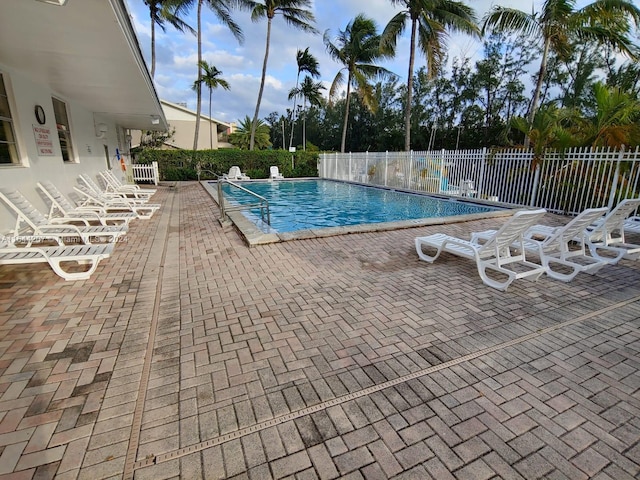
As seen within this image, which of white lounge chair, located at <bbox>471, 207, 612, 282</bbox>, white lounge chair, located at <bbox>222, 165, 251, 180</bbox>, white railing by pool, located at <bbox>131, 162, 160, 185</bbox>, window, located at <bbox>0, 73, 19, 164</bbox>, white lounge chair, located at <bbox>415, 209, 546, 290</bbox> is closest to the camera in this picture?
white lounge chair, located at <bbox>415, 209, 546, 290</bbox>

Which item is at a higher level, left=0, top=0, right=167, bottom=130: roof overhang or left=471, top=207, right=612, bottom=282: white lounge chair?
left=0, top=0, right=167, bottom=130: roof overhang

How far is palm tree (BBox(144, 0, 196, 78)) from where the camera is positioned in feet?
62.1

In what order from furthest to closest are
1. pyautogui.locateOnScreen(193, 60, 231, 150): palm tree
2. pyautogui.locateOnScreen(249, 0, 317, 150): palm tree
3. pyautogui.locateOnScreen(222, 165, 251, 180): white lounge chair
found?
pyautogui.locateOnScreen(193, 60, 231, 150): palm tree < pyautogui.locateOnScreen(249, 0, 317, 150): palm tree < pyautogui.locateOnScreen(222, 165, 251, 180): white lounge chair

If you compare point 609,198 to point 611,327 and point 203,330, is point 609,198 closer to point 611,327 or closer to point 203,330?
point 611,327

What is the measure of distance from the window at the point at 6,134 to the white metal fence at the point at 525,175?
11595 mm

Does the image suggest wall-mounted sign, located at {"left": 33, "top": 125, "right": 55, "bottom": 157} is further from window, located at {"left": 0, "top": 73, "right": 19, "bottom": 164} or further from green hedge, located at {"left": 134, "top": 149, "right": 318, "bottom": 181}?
green hedge, located at {"left": 134, "top": 149, "right": 318, "bottom": 181}

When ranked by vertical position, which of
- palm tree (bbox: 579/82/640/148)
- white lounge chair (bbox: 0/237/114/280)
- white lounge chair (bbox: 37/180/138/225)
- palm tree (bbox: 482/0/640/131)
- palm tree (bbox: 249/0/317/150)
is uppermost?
palm tree (bbox: 249/0/317/150)

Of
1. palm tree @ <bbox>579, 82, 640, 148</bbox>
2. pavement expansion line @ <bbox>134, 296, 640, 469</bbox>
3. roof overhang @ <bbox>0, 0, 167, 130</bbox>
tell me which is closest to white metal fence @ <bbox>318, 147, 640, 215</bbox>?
palm tree @ <bbox>579, 82, 640, 148</bbox>

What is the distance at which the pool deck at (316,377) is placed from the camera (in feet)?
5.50

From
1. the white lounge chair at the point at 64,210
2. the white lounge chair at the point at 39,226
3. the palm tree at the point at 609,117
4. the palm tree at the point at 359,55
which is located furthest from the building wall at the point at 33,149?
the palm tree at the point at 359,55

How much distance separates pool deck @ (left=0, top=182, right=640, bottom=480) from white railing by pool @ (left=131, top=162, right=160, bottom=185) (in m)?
13.7

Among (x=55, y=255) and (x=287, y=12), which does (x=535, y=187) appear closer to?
(x=55, y=255)

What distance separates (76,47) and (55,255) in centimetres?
285

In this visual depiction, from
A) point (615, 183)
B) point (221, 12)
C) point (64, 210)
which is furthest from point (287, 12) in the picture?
point (615, 183)
